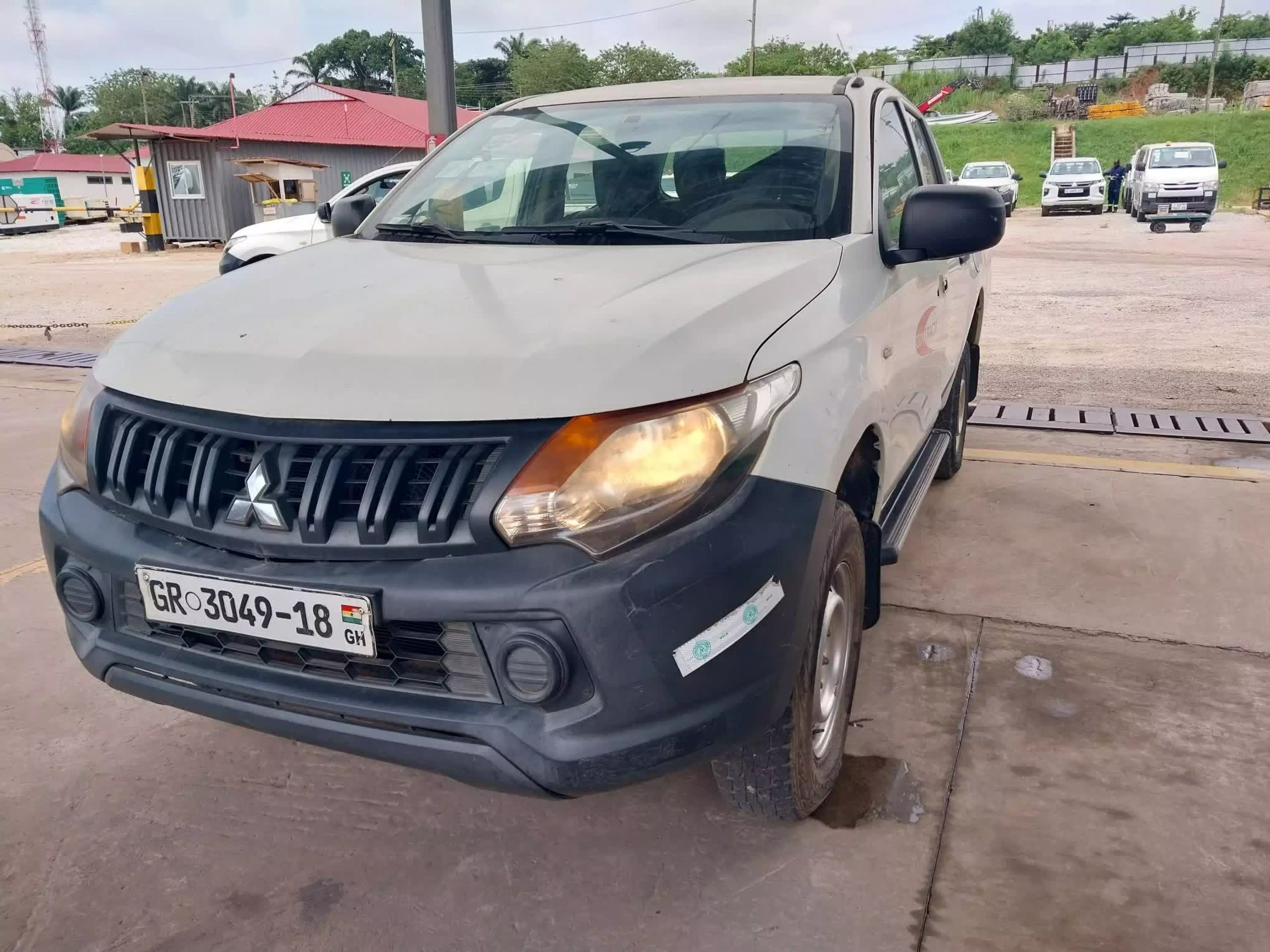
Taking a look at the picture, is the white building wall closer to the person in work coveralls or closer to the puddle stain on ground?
the person in work coveralls

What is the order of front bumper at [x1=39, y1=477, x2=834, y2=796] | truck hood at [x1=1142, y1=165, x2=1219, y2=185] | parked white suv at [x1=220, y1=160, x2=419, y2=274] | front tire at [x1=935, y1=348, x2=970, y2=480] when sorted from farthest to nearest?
truck hood at [x1=1142, y1=165, x2=1219, y2=185]
parked white suv at [x1=220, y1=160, x2=419, y2=274]
front tire at [x1=935, y1=348, x2=970, y2=480]
front bumper at [x1=39, y1=477, x2=834, y2=796]

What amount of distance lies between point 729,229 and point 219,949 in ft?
6.58

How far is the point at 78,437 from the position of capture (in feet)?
7.22

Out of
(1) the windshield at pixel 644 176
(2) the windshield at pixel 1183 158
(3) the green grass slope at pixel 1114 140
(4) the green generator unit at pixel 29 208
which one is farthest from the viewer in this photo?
(4) the green generator unit at pixel 29 208

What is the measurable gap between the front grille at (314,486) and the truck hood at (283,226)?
8.62 meters

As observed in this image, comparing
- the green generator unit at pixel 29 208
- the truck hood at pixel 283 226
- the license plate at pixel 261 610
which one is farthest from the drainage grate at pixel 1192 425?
the green generator unit at pixel 29 208

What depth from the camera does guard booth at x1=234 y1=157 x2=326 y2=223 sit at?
75.7 feet

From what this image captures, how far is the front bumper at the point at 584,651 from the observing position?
1.68 m

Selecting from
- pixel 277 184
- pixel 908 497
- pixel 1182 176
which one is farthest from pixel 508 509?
pixel 277 184

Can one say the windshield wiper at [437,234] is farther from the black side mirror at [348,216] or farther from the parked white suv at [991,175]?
the parked white suv at [991,175]

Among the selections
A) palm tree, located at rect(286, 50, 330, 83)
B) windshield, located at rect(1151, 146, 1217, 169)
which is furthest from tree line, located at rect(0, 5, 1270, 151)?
windshield, located at rect(1151, 146, 1217, 169)

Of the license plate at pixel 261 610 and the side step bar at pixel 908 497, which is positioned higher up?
the license plate at pixel 261 610

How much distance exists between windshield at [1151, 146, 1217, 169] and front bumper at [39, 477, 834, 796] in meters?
23.6

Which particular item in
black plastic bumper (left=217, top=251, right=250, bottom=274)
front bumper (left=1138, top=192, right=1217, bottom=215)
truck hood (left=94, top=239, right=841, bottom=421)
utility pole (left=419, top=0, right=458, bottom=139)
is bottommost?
front bumper (left=1138, top=192, right=1217, bottom=215)
